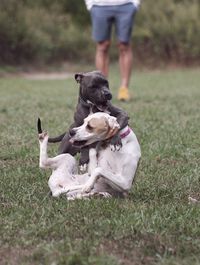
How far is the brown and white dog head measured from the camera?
9.95ft

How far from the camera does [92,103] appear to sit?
3180 mm

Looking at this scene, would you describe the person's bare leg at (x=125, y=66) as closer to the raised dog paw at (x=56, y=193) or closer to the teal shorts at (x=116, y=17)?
the teal shorts at (x=116, y=17)

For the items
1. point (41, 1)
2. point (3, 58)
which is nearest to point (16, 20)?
point (3, 58)

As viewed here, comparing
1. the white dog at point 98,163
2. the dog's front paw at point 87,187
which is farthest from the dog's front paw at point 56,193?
the dog's front paw at point 87,187

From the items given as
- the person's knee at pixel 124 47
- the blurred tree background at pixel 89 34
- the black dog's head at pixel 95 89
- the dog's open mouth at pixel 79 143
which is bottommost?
the blurred tree background at pixel 89 34

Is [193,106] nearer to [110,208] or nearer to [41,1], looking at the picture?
[110,208]

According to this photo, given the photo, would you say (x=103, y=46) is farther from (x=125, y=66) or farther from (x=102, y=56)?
(x=125, y=66)

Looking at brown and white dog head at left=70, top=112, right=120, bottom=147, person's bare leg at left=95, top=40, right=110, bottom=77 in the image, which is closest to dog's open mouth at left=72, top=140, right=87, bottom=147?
brown and white dog head at left=70, top=112, right=120, bottom=147

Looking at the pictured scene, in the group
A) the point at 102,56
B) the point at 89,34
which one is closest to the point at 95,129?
the point at 102,56

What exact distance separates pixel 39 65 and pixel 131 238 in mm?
17868

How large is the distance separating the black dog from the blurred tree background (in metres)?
16.8

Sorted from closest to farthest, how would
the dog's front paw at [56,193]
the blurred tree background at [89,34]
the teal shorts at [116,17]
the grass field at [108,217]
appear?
the grass field at [108,217] → the dog's front paw at [56,193] → the teal shorts at [116,17] → the blurred tree background at [89,34]

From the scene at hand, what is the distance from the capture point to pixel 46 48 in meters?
20.3

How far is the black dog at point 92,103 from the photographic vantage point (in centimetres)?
312
